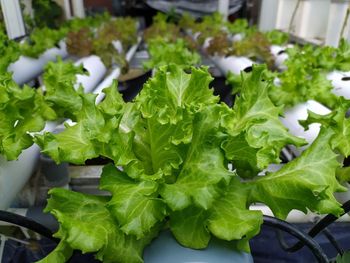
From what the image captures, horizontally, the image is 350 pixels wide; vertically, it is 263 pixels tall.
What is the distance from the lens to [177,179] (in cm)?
58

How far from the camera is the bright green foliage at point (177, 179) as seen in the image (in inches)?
20.8

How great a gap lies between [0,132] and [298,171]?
1.92 feet

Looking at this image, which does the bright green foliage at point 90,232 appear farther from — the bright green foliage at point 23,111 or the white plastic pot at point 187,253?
the bright green foliage at point 23,111

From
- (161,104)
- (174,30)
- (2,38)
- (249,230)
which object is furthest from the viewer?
(174,30)

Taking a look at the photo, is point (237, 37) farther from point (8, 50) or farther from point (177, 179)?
point (177, 179)

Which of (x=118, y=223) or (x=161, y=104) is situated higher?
(x=161, y=104)

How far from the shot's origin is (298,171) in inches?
23.8

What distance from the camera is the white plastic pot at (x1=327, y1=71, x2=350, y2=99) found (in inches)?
50.6

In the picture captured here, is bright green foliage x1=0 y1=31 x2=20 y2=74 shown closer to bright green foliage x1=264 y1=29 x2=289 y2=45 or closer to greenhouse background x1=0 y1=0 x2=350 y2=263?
greenhouse background x1=0 y1=0 x2=350 y2=263

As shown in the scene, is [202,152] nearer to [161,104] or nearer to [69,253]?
[161,104]

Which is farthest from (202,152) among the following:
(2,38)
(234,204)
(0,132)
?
(2,38)

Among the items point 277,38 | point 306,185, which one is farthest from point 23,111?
point 277,38

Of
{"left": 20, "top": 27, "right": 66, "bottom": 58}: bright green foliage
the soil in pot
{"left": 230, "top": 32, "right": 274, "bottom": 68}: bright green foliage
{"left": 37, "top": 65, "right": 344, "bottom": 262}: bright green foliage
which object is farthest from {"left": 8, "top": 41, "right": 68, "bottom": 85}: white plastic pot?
{"left": 37, "top": 65, "right": 344, "bottom": 262}: bright green foliage

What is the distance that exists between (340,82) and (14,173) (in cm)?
117
